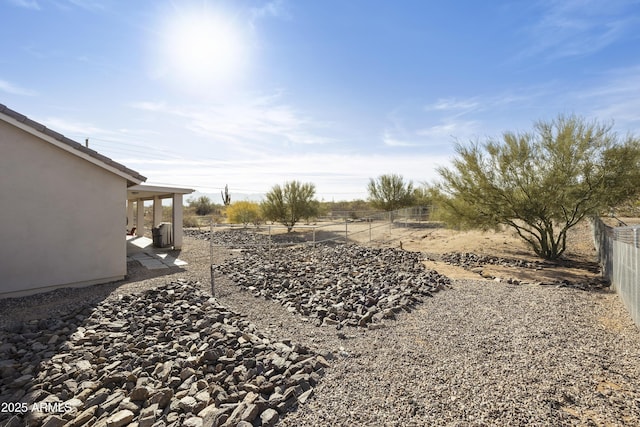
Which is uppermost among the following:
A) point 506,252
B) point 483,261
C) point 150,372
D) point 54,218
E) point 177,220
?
point 54,218

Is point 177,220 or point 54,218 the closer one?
point 54,218

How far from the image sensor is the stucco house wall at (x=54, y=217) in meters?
7.34

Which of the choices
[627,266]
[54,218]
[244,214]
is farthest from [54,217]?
[244,214]

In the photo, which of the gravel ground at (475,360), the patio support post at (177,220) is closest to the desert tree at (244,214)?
the patio support post at (177,220)

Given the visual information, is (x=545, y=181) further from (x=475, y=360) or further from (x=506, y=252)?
(x=475, y=360)

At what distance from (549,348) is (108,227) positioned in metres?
9.86

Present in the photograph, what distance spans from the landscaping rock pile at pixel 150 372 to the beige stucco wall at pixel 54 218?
244 cm

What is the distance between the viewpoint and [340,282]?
8.36 metres

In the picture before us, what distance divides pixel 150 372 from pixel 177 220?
10.7 m

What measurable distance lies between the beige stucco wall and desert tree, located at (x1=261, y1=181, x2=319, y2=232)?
15.8 metres

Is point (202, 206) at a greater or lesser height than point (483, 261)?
greater

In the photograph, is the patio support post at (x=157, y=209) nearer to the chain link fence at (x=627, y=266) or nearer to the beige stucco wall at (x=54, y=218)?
the beige stucco wall at (x=54, y=218)

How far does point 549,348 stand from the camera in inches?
174

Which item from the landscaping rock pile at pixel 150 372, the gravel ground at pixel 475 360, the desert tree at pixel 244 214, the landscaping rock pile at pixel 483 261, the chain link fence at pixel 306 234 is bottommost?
the landscaping rock pile at pixel 150 372
